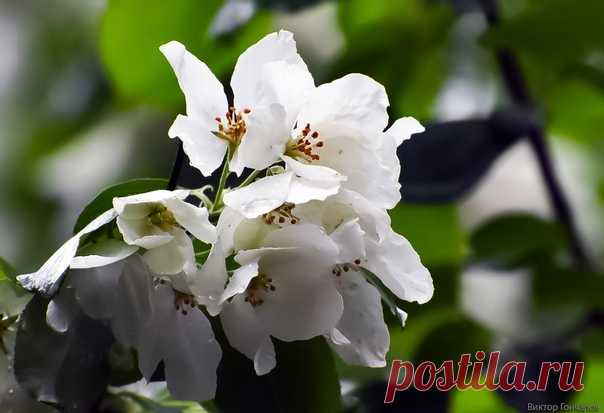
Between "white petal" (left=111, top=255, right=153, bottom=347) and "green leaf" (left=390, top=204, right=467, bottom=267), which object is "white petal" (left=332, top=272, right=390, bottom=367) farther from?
"green leaf" (left=390, top=204, right=467, bottom=267)

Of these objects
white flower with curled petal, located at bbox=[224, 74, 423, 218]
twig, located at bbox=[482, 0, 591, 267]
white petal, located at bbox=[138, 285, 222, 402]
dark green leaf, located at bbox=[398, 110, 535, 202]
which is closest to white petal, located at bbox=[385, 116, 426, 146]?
white flower with curled petal, located at bbox=[224, 74, 423, 218]

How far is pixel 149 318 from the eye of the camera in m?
0.33

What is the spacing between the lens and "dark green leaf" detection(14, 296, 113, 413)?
34 centimetres

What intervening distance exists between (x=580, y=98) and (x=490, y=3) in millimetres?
235

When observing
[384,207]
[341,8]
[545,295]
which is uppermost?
[384,207]

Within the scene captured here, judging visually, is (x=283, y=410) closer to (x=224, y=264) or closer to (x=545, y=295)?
(x=224, y=264)

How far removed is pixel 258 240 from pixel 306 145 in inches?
1.6

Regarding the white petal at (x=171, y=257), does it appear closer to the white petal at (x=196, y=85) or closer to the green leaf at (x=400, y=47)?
the white petal at (x=196, y=85)

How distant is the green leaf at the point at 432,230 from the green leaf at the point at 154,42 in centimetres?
18

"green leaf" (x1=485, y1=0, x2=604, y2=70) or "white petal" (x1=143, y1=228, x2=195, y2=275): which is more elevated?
"white petal" (x1=143, y1=228, x2=195, y2=275)

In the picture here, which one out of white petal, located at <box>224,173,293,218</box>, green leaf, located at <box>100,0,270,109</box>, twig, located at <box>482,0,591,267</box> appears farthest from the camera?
twig, located at <box>482,0,591,267</box>

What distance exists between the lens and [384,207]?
32 centimetres

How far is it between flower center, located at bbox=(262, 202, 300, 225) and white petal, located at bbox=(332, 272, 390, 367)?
41mm

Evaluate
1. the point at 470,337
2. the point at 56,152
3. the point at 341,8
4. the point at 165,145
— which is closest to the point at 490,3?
the point at 341,8
